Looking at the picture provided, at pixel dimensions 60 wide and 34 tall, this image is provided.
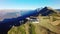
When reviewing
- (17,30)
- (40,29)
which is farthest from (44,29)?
(17,30)

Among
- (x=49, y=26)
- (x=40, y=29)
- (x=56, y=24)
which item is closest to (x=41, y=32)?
(x=40, y=29)

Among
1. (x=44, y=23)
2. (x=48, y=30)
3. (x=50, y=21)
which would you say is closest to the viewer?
(x=48, y=30)

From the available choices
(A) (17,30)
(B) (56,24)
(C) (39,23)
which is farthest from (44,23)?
(A) (17,30)

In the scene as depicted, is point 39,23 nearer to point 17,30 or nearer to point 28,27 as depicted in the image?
point 28,27

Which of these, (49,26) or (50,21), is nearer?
(49,26)

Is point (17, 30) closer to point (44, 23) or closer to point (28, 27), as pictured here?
point (28, 27)

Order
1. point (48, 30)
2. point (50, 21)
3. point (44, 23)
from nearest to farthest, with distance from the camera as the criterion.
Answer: point (48, 30) < point (44, 23) < point (50, 21)

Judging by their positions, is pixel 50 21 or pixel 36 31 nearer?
pixel 36 31
